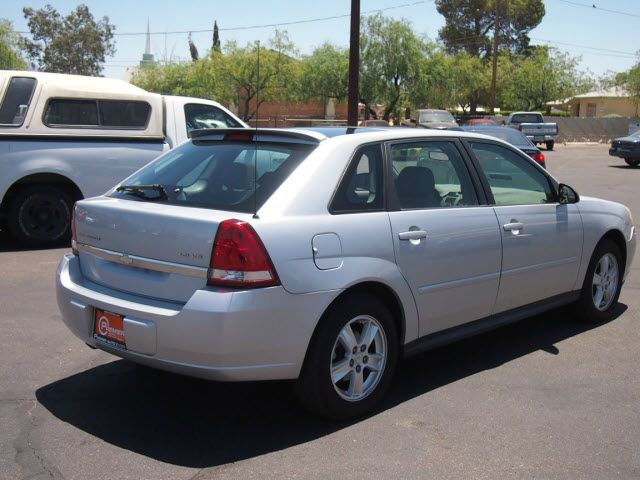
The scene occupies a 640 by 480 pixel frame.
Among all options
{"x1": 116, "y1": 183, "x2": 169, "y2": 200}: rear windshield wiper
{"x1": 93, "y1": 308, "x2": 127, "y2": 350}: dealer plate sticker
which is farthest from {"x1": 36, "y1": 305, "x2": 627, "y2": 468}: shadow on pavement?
{"x1": 116, "y1": 183, "x2": 169, "y2": 200}: rear windshield wiper

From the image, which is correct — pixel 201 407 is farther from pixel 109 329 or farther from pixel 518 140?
pixel 518 140

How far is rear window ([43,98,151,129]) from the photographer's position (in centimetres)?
955

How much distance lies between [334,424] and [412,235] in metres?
1.21

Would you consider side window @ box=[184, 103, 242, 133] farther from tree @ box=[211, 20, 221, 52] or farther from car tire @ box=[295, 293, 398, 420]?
tree @ box=[211, 20, 221, 52]

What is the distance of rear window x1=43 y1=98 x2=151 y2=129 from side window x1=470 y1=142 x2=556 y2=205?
19.3ft

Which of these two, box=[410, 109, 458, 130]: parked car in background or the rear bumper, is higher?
box=[410, 109, 458, 130]: parked car in background

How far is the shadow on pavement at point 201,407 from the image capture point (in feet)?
13.1

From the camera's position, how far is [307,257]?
397cm

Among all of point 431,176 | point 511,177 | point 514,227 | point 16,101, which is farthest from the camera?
point 16,101

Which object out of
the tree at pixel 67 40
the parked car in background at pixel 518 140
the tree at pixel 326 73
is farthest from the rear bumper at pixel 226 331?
the tree at pixel 67 40

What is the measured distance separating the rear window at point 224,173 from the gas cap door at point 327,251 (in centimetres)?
37

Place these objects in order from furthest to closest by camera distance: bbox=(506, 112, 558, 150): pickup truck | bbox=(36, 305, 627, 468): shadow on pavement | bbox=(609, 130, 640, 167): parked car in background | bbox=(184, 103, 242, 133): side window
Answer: bbox=(506, 112, 558, 150): pickup truck < bbox=(609, 130, 640, 167): parked car in background < bbox=(184, 103, 242, 133): side window < bbox=(36, 305, 627, 468): shadow on pavement

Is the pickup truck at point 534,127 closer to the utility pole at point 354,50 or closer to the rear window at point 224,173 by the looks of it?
the utility pole at point 354,50

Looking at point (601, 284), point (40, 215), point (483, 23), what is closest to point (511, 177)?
point (601, 284)
